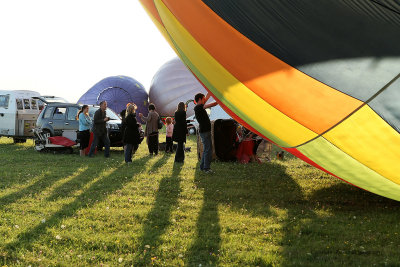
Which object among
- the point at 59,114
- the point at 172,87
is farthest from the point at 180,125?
the point at 172,87

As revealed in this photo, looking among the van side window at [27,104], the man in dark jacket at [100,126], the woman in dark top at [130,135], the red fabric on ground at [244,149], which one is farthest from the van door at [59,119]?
the red fabric on ground at [244,149]

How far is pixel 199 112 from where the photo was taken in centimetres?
964

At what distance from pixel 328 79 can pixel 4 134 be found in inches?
586

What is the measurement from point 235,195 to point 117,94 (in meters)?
26.0

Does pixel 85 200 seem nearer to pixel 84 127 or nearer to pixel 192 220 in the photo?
pixel 192 220

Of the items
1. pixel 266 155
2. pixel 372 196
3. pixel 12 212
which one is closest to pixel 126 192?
pixel 12 212

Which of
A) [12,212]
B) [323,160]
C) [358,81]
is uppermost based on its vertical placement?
[358,81]

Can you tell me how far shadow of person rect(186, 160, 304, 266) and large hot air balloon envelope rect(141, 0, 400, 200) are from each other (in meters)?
1.18

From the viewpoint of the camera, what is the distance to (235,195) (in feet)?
23.8

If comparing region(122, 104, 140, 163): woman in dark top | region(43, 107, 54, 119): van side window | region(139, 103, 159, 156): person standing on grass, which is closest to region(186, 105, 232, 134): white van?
region(139, 103, 159, 156): person standing on grass

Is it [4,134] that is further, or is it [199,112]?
[4,134]

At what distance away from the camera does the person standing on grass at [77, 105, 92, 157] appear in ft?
42.7

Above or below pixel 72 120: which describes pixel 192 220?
below

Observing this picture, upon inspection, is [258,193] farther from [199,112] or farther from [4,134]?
[4,134]
